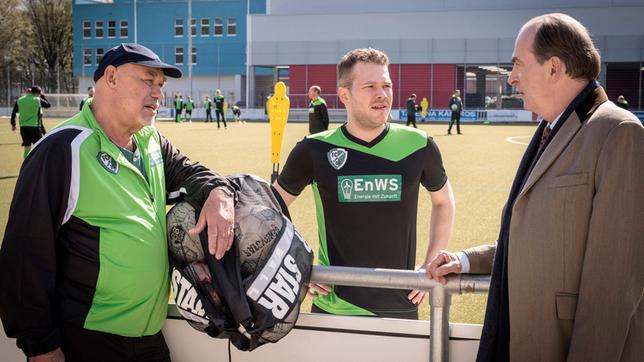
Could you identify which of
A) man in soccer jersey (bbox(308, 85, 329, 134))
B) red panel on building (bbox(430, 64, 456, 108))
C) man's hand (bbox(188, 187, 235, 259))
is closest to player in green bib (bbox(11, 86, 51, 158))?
man in soccer jersey (bbox(308, 85, 329, 134))

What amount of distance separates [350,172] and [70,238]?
4.83 ft

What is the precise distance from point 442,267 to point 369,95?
1.55 m

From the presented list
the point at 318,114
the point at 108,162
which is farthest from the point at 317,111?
the point at 108,162

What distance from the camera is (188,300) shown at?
230 centimetres

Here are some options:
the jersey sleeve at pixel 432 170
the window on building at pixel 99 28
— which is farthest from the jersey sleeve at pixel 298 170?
the window on building at pixel 99 28

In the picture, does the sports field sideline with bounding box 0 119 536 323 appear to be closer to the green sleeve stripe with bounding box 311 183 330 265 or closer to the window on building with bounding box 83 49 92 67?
the green sleeve stripe with bounding box 311 183 330 265

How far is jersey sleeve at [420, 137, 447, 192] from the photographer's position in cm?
364

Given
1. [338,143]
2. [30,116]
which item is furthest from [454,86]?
[338,143]

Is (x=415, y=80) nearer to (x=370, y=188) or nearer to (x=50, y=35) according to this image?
(x=50, y=35)

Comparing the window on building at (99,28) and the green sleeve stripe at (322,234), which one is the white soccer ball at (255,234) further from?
the window on building at (99,28)

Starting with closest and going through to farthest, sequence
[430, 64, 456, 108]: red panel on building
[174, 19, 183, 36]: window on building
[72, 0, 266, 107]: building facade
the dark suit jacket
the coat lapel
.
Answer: the dark suit jacket < the coat lapel < [430, 64, 456, 108]: red panel on building < [72, 0, 266, 107]: building facade < [174, 19, 183, 36]: window on building

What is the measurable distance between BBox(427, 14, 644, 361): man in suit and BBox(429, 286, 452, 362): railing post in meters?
0.06

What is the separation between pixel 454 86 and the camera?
52.0 m

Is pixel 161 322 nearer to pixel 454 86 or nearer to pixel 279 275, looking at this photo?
pixel 279 275
